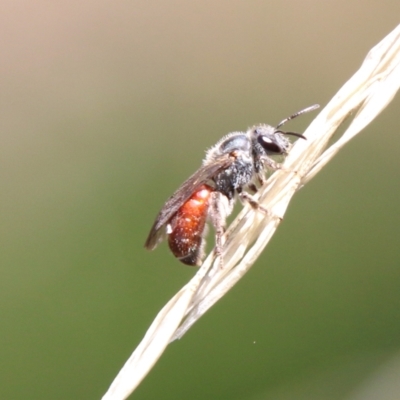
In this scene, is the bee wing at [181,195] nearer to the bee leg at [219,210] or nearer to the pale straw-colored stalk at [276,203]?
the bee leg at [219,210]

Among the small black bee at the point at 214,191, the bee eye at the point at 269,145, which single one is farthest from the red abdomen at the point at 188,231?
the bee eye at the point at 269,145

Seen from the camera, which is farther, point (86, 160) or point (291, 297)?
point (86, 160)

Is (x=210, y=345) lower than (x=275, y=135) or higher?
lower

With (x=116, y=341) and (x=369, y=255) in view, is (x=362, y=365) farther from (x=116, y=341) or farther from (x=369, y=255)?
(x=116, y=341)

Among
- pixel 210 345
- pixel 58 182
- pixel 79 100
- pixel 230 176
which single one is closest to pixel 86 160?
pixel 58 182

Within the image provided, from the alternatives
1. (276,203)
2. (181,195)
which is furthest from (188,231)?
(276,203)

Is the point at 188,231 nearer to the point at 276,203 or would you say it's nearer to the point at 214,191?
the point at 214,191

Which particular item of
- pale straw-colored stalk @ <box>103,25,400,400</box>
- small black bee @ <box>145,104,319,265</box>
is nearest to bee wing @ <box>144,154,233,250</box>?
small black bee @ <box>145,104,319,265</box>
